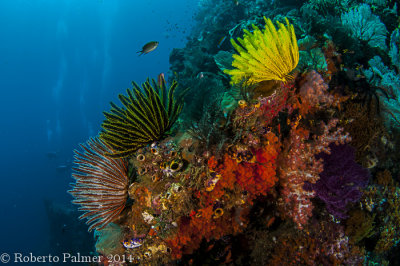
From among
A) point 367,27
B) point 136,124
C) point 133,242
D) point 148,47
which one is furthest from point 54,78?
point 367,27

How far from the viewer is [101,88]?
106 metres

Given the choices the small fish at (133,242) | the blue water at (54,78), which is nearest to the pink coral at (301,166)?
the small fish at (133,242)

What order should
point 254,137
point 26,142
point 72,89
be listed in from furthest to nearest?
point 72,89, point 26,142, point 254,137

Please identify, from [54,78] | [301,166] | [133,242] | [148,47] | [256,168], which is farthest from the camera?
[54,78]

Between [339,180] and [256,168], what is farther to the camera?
[339,180]

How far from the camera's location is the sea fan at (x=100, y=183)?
3617 millimetres

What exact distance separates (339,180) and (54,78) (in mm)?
112912

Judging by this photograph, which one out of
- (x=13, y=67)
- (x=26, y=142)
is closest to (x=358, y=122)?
(x=26, y=142)

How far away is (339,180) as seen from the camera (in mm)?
3363

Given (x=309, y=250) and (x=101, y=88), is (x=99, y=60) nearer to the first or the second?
(x=101, y=88)

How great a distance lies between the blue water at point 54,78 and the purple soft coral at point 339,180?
43.6 meters

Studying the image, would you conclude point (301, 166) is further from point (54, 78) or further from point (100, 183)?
point (54, 78)

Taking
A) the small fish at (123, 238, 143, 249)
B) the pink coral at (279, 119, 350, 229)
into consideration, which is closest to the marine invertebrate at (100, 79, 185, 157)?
the small fish at (123, 238, 143, 249)

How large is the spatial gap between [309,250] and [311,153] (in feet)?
5.33
